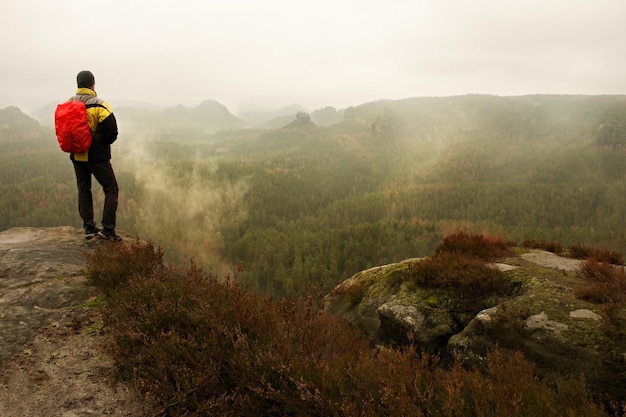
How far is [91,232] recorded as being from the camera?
7809 mm

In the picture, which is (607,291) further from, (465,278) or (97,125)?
(97,125)

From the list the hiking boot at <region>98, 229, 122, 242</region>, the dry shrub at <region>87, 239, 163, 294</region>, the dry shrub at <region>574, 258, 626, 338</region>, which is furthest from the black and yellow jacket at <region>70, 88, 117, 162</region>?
the dry shrub at <region>574, 258, 626, 338</region>

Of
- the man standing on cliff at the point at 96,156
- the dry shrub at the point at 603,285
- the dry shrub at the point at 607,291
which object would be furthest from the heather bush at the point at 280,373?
the man standing on cliff at the point at 96,156

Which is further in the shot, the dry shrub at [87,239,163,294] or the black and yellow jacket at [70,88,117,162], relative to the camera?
the black and yellow jacket at [70,88,117,162]

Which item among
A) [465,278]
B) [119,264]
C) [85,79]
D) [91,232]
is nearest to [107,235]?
[91,232]

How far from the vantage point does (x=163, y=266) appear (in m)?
6.47

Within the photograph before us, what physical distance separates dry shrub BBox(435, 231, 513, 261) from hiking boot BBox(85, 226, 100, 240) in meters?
8.05

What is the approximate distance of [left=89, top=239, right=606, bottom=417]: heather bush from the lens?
2992mm

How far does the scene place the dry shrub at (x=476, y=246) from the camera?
322 inches

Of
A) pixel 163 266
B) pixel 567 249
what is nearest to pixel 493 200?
pixel 567 249

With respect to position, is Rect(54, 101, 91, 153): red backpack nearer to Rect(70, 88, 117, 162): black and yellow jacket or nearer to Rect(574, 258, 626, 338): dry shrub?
Rect(70, 88, 117, 162): black and yellow jacket

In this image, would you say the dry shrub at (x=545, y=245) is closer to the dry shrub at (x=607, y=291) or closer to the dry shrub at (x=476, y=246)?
the dry shrub at (x=476, y=246)

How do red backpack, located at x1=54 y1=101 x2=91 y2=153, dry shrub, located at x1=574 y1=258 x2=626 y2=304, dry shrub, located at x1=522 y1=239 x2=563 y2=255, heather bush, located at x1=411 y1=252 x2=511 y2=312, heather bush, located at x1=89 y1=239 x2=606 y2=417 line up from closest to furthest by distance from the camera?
1. heather bush, located at x1=89 y1=239 x2=606 y2=417
2. dry shrub, located at x1=574 y1=258 x2=626 y2=304
3. red backpack, located at x1=54 y1=101 x2=91 y2=153
4. heather bush, located at x1=411 y1=252 x2=511 y2=312
5. dry shrub, located at x1=522 y1=239 x2=563 y2=255

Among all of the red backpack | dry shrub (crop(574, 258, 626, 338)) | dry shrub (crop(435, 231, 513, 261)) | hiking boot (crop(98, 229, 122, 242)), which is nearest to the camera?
dry shrub (crop(574, 258, 626, 338))
